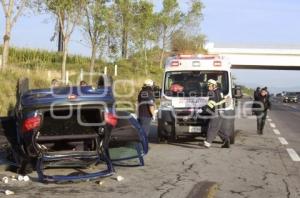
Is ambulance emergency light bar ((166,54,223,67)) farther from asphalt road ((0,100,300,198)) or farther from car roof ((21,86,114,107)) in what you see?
car roof ((21,86,114,107))

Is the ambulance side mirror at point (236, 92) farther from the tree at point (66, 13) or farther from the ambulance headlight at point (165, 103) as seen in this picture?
the tree at point (66, 13)

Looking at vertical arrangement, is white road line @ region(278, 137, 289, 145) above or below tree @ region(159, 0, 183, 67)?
below

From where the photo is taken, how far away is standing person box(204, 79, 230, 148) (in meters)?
13.8

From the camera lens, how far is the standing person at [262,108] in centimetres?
1877

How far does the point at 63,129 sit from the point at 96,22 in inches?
838

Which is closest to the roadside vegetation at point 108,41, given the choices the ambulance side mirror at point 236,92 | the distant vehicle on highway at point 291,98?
the ambulance side mirror at point 236,92

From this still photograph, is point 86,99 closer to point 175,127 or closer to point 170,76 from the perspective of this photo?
point 175,127

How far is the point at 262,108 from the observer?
19172 millimetres

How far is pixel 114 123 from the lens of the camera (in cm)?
900

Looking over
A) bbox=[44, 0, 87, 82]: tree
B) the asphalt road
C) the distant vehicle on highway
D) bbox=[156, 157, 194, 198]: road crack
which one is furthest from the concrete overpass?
bbox=[156, 157, 194, 198]: road crack

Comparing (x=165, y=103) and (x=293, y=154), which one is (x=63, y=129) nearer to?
(x=293, y=154)

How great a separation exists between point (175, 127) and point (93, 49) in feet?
56.9

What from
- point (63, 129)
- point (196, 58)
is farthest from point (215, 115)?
point (63, 129)

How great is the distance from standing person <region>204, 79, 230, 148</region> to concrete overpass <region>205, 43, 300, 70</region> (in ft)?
184
